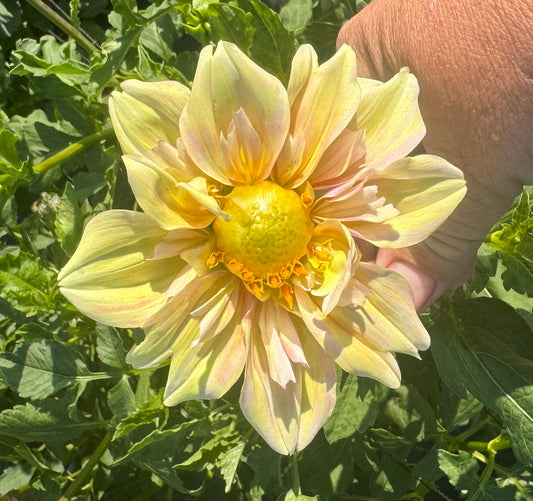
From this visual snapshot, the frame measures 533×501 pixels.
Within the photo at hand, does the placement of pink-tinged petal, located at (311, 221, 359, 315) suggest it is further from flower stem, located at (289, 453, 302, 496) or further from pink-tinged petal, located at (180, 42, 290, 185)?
flower stem, located at (289, 453, 302, 496)

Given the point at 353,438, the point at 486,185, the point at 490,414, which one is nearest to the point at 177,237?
the point at 486,185

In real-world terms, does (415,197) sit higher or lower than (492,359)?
higher

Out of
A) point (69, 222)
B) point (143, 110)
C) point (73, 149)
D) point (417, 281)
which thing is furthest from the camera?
point (73, 149)

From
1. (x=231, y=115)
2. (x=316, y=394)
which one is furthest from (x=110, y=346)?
(x=231, y=115)

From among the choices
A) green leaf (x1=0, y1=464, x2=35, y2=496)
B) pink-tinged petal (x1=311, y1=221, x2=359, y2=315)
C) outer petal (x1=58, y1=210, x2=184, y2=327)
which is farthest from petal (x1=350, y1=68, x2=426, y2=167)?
green leaf (x1=0, y1=464, x2=35, y2=496)

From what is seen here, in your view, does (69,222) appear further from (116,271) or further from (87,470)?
(87,470)

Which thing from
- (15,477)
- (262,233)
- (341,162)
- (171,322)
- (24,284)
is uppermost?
(341,162)

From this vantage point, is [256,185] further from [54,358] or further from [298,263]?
[54,358]
